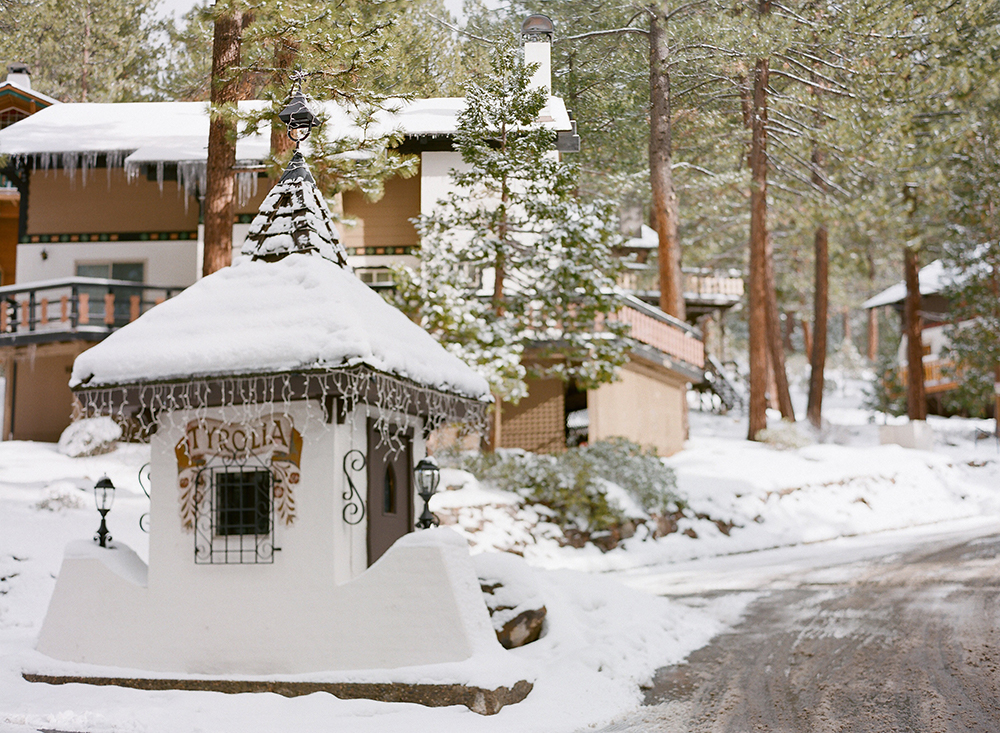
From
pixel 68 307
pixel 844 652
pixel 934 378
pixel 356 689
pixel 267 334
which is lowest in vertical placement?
pixel 844 652

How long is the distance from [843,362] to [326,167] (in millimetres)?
39332

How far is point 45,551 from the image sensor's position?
1255 centimetres

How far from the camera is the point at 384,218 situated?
21203 millimetres

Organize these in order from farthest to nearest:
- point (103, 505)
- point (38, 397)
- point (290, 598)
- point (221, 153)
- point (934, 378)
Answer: point (934, 378)
point (38, 397)
point (221, 153)
point (103, 505)
point (290, 598)

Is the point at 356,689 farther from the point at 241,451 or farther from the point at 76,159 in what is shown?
the point at 76,159

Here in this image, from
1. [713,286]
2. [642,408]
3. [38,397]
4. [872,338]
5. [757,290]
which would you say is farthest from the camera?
[872,338]

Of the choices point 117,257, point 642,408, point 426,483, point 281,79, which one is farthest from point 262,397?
point 117,257

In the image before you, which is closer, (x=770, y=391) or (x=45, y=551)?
(x=45, y=551)

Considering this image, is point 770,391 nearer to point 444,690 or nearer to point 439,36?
point 439,36

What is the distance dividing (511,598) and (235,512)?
2.77 m

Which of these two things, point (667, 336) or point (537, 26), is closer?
point (537, 26)

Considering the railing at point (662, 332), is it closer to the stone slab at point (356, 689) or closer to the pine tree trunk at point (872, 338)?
the stone slab at point (356, 689)

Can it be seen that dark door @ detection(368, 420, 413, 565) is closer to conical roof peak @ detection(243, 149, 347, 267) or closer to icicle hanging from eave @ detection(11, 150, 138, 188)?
conical roof peak @ detection(243, 149, 347, 267)

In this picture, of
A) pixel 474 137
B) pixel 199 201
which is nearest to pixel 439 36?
pixel 474 137
